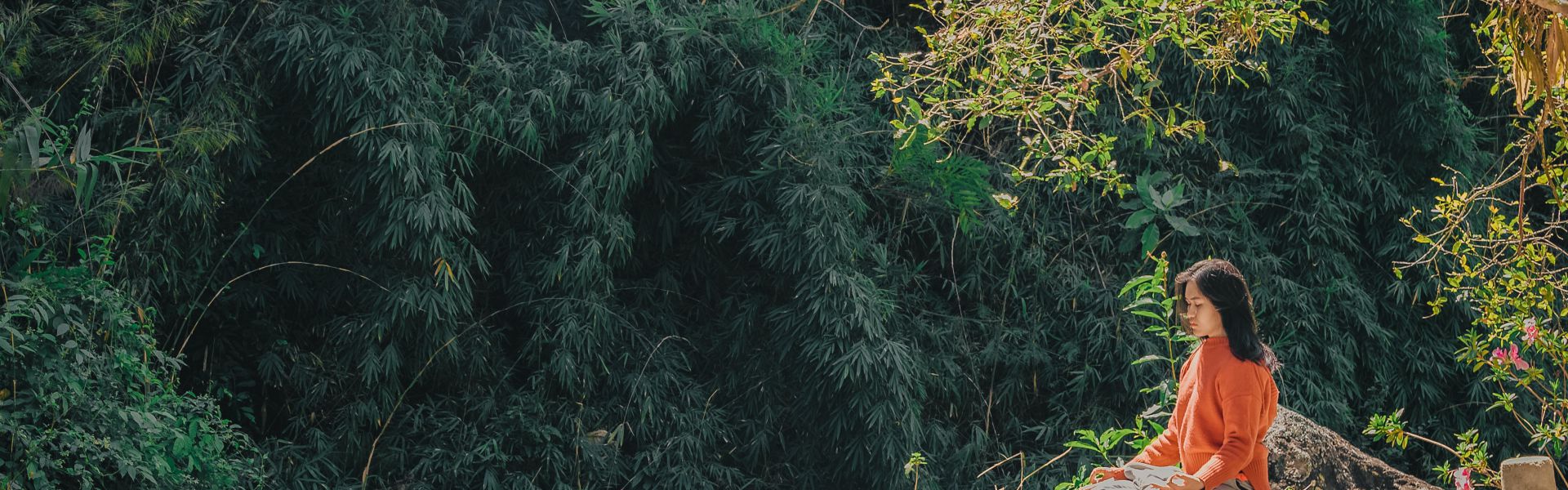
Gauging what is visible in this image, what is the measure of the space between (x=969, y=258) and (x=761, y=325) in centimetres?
90

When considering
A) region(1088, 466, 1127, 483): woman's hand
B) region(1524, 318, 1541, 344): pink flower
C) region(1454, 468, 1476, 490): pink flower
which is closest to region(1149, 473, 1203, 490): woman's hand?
region(1088, 466, 1127, 483): woman's hand

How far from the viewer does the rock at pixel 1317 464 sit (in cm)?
331

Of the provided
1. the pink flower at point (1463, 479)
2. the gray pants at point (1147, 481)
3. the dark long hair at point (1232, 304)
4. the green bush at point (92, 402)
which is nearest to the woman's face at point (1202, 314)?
the dark long hair at point (1232, 304)

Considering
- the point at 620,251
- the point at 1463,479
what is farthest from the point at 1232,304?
the point at 620,251

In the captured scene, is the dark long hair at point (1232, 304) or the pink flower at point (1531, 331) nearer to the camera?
the dark long hair at point (1232, 304)

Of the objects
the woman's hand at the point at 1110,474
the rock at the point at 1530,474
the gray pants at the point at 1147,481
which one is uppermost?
the rock at the point at 1530,474

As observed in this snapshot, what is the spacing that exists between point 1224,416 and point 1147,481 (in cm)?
19

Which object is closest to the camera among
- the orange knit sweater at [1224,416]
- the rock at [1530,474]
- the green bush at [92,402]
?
the rock at [1530,474]

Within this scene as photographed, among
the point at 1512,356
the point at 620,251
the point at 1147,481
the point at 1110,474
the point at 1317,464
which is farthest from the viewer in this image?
the point at 620,251

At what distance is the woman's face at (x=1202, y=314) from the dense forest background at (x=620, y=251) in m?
1.59

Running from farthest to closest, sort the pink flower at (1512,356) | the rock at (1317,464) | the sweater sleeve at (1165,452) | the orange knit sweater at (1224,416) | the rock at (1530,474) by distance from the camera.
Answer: the pink flower at (1512,356), the rock at (1317,464), the sweater sleeve at (1165,452), the orange knit sweater at (1224,416), the rock at (1530,474)

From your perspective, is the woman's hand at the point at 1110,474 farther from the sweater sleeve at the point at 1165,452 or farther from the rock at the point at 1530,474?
the rock at the point at 1530,474

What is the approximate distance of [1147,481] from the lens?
95.3 inches

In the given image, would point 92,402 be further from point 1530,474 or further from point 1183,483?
point 1530,474
